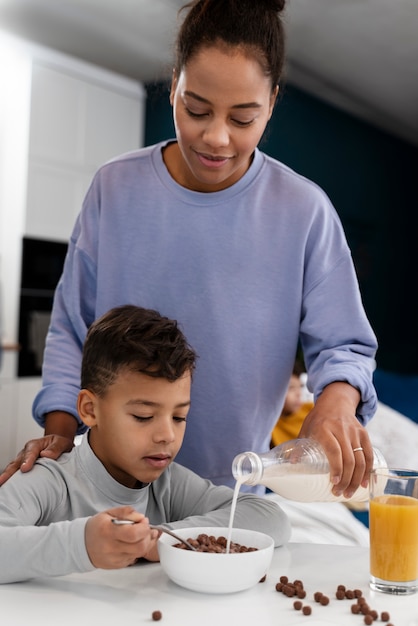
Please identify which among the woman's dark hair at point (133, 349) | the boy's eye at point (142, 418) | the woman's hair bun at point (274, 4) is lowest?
the boy's eye at point (142, 418)

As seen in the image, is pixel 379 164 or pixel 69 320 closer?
pixel 69 320

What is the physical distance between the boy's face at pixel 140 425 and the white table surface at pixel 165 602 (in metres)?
0.18

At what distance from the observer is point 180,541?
108cm

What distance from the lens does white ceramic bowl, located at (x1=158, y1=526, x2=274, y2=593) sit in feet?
3.19

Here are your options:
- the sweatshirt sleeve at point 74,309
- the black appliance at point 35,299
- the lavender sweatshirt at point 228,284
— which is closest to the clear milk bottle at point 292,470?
the lavender sweatshirt at point 228,284

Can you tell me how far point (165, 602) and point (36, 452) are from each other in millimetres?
399

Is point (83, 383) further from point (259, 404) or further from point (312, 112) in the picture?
point (312, 112)

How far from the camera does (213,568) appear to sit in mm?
975

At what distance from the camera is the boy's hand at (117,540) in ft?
3.13

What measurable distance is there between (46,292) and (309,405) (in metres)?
2.64

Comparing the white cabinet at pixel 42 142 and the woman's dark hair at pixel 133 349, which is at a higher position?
the white cabinet at pixel 42 142

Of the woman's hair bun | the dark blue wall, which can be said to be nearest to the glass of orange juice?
the woman's hair bun

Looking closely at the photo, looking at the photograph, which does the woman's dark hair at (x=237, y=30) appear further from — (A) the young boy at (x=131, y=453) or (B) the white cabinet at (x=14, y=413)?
(B) the white cabinet at (x=14, y=413)

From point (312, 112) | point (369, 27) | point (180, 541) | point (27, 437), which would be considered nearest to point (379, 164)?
point (312, 112)
